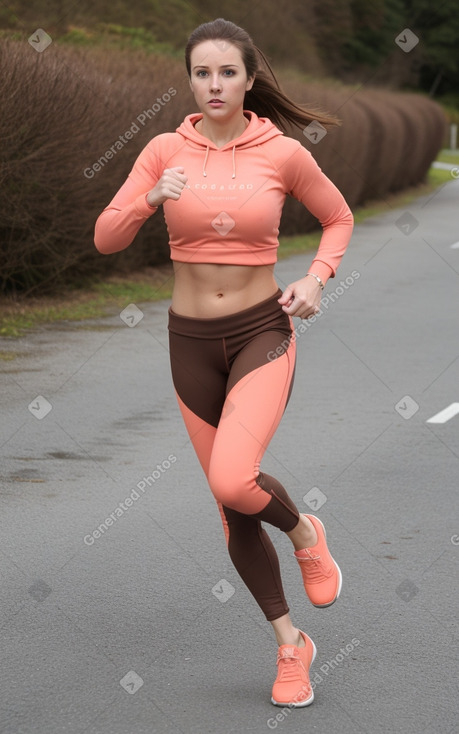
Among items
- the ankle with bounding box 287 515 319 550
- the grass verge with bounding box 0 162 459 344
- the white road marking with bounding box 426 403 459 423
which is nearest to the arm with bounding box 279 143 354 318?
the ankle with bounding box 287 515 319 550

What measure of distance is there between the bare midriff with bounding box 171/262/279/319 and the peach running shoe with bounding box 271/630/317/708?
3.71 ft

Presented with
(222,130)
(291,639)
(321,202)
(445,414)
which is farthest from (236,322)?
(445,414)

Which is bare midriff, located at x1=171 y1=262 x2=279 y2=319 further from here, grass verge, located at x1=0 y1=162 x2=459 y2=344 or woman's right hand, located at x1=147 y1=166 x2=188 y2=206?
grass verge, located at x1=0 y1=162 x2=459 y2=344

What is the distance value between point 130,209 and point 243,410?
2.38ft

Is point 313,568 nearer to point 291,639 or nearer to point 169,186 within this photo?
point 291,639

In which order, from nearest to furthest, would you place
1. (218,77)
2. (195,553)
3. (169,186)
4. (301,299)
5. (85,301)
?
(169,186), (301,299), (218,77), (195,553), (85,301)

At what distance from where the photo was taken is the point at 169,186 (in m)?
3.87

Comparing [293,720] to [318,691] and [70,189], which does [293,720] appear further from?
[70,189]

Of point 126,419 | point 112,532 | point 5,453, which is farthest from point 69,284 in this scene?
point 112,532

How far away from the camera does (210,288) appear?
416 cm

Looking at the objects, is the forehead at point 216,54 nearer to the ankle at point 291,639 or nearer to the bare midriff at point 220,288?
the bare midriff at point 220,288

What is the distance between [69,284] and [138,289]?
1091 millimetres

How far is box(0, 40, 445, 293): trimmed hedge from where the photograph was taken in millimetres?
12617

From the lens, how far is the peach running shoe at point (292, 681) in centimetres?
415
